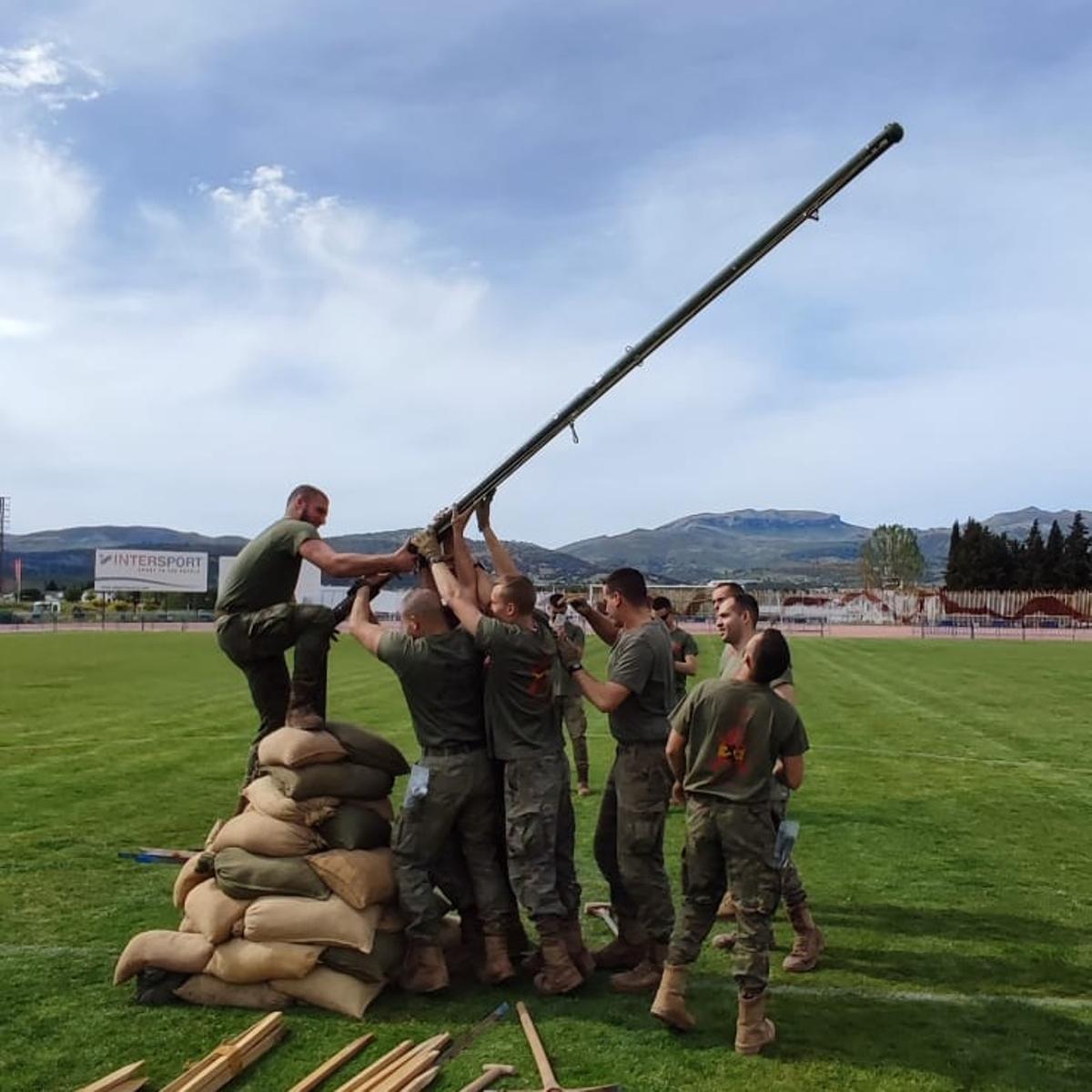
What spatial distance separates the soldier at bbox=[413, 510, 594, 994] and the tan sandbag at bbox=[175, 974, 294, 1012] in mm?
1393

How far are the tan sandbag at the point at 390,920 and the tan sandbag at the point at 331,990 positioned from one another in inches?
12.4

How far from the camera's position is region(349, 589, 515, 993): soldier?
6094 mm

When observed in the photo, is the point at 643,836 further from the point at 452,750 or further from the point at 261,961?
the point at 261,961

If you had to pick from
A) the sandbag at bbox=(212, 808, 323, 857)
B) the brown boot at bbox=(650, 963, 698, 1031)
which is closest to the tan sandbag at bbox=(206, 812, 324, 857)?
the sandbag at bbox=(212, 808, 323, 857)

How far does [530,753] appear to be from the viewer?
6109 mm

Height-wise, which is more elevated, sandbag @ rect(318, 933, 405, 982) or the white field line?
sandbag @ rect(318, 933, 405, 982)

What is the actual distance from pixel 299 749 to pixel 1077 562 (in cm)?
11264

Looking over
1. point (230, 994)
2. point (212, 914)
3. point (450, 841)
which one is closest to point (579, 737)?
point (450, 841)

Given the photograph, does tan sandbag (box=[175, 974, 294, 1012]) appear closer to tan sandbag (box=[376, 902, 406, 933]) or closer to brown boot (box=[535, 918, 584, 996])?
tan sandbag (box=[376, 902, 406, 933])

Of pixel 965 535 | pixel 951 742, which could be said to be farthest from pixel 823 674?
pixel 965 535

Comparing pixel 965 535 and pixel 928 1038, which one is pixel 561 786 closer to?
pixel 928 1038

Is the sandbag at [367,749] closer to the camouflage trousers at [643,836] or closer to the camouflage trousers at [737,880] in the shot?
the camouflage trousers at [643,836]

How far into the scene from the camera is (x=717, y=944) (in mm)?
7035

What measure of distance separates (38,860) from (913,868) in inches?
286
